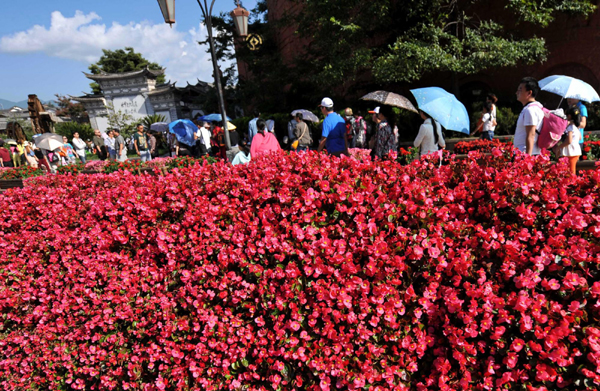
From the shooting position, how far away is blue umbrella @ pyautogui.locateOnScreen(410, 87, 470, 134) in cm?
531

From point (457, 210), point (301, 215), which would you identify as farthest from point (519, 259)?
point (301, 215)

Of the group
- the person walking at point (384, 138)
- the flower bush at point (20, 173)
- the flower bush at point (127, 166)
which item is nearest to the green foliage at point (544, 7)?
the person walking at point (384, 138)

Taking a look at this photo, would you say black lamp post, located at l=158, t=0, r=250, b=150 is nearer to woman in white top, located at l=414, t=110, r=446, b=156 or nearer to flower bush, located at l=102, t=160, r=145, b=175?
flower bush, located at l=102, t=160, r=145, b=175

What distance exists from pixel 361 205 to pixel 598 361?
1301 millimetres

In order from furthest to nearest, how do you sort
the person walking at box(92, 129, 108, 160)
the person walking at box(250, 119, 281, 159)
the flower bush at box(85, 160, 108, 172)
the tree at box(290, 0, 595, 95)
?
the person walking at box(92, 129, 108, 160) → the flower bush at box(85, 160, 108, 172) → the tree at box(290, 0, 595, 95) → the person walking at box(250, 119, 281, 159)

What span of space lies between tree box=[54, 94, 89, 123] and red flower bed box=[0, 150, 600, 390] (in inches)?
1976

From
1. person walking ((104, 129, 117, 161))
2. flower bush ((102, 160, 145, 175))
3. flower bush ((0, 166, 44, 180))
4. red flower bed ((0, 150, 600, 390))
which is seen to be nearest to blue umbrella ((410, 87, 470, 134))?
red flower bed ((0, 150, 600, 390))

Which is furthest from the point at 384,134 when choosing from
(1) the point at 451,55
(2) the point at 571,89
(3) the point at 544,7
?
(3) the point at 544,7

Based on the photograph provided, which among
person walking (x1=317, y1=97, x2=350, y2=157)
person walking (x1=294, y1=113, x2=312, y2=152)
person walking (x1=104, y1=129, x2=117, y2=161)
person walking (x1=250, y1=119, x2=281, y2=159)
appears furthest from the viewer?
person walking (x1=104, y1=129, x2=117, y2=161)

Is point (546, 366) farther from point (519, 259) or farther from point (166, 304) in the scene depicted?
point (166, 304)

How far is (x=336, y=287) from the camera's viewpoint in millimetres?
1825

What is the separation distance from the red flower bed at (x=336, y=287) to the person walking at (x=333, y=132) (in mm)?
3375

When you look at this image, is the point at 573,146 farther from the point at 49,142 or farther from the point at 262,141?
the point at 49,142

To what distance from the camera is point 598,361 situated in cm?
143
